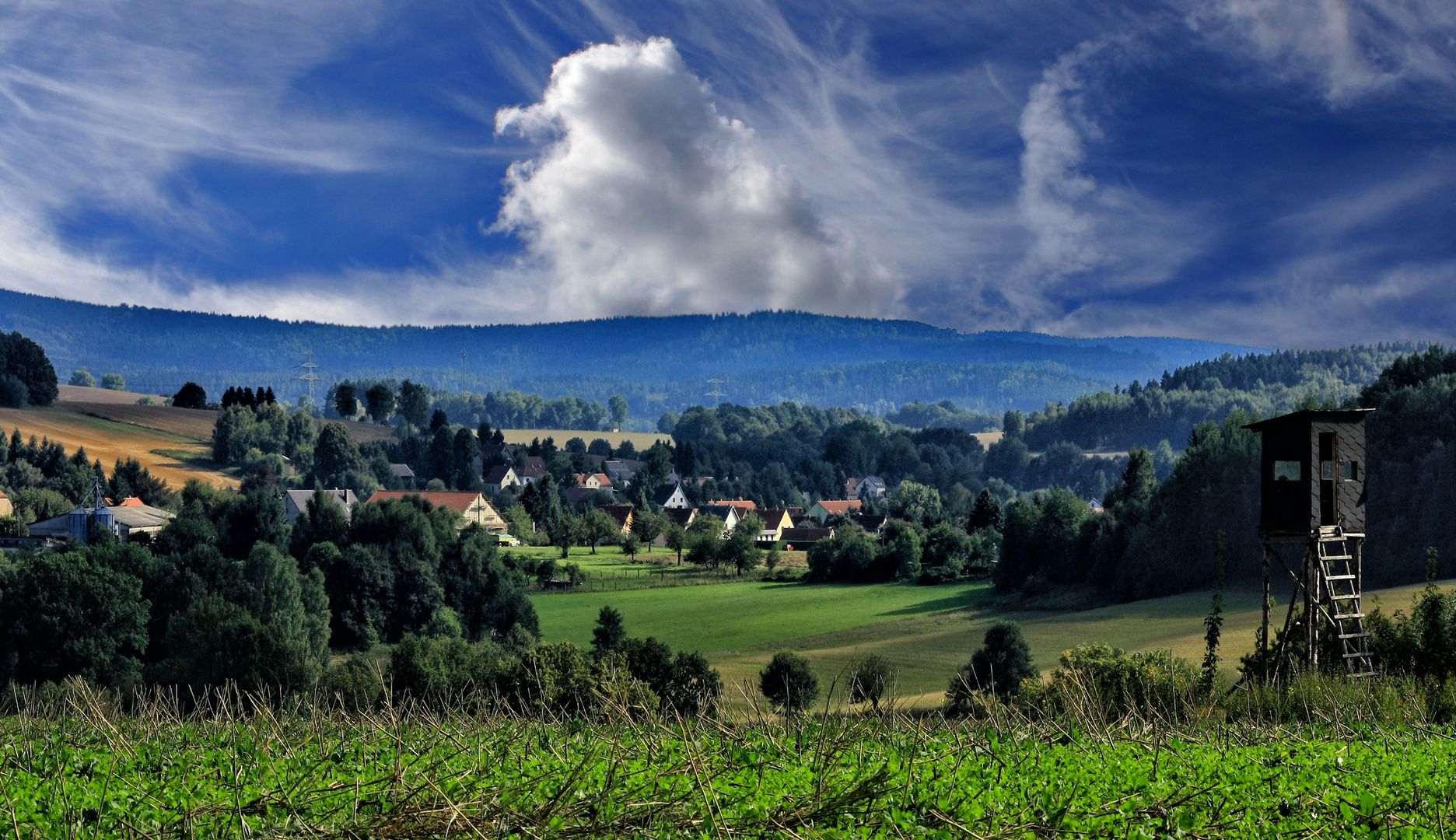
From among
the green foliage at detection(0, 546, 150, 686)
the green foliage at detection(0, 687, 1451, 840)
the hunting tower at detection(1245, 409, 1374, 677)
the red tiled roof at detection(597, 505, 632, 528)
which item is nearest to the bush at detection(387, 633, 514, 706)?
the green foliage at detection(0, 546, 150, 686)

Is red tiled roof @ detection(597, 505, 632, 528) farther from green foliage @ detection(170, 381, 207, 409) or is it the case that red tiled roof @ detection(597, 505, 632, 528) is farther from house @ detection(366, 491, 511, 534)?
green foliage @ detection(170, 381, 207, 409)

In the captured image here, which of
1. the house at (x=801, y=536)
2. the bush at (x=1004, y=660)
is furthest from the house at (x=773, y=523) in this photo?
the bush at (x=1004, y=660)

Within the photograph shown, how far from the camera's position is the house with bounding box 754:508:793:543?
101 meters

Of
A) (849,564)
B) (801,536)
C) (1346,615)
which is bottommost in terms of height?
(801,536)

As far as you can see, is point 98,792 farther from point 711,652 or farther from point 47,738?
point 711,652

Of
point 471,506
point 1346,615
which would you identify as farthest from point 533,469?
point 1346,615

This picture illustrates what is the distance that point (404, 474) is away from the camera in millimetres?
125812

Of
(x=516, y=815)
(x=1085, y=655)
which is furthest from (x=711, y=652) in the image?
(x=516, y=815)

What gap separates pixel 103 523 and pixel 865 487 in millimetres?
97076

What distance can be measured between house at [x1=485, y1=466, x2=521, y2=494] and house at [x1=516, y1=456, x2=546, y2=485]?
7.04ft

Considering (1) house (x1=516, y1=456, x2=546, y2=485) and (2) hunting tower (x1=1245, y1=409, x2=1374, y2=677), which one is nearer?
(2) hunting tower (x1=1245, y1=409, x2=1374, y2=677)

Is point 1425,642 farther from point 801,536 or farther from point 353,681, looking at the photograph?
point 801,536

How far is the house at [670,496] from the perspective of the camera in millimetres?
128875

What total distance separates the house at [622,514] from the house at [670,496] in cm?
2467
